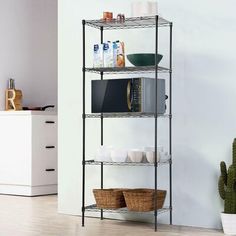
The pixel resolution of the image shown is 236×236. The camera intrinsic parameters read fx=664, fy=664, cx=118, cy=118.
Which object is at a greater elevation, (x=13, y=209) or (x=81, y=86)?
(x=81, y=86)

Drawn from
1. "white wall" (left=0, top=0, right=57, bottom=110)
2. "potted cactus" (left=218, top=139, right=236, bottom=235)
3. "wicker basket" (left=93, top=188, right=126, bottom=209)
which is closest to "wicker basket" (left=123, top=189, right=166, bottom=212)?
"wicker basket" (left=93, top=188, right=126, bottom=209)

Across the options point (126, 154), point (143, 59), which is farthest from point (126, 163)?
point (143, 59)

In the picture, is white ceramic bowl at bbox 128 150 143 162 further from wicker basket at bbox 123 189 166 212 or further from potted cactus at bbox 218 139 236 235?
potted cactus at bbox 218 139 236 235

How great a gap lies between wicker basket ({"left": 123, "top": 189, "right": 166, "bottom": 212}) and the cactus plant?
465 millimetres

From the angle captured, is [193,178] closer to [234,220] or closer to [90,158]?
[234,220]

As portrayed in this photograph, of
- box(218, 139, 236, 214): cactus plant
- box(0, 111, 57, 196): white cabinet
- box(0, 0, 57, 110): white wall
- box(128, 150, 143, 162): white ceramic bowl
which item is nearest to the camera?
box(218, 139, 236, 214): cactus plant

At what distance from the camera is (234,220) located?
4.57 m

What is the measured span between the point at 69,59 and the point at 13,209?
4.68 feet

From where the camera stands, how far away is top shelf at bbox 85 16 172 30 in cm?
484

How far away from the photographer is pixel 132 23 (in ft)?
16.6

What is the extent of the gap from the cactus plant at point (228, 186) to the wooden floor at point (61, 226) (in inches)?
8.4

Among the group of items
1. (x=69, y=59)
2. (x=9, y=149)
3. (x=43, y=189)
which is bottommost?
(x=43, y=189)

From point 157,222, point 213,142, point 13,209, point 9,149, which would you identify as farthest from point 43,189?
point 213,142

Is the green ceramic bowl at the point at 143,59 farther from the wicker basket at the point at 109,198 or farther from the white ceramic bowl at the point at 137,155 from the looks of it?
the wicker basket at the point at 109,198
